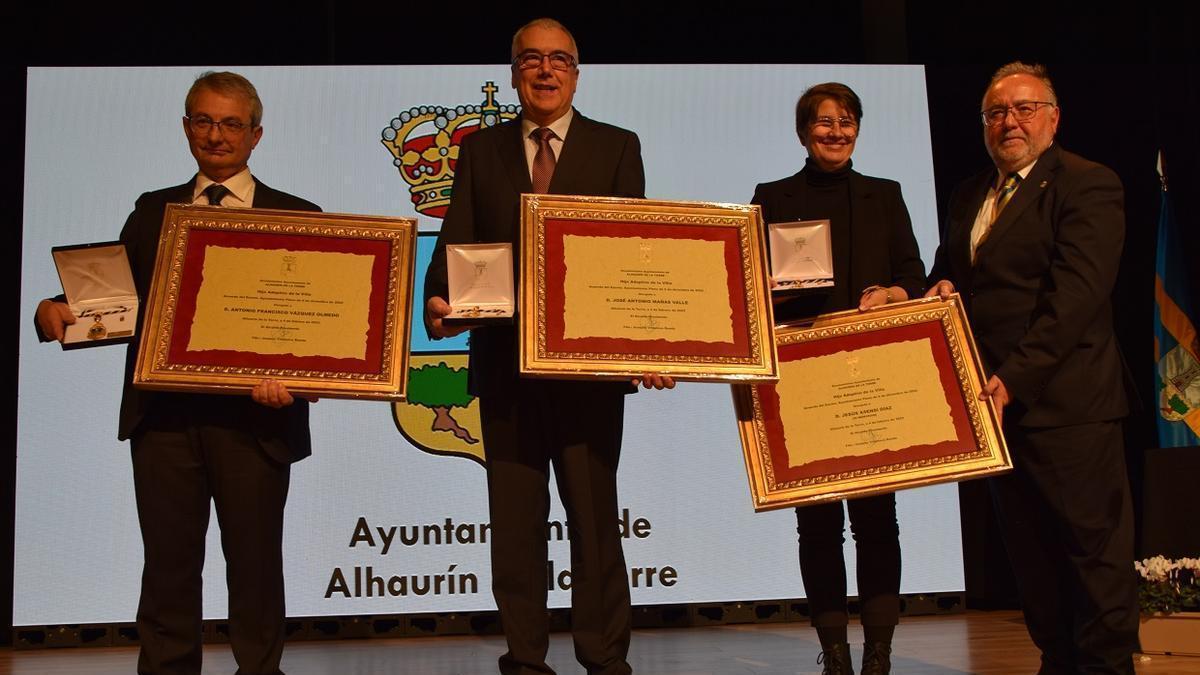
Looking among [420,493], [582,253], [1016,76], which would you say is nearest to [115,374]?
[420,493]

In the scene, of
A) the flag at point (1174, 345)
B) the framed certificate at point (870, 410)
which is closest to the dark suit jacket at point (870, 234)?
the framed certificate at point (870, 410)

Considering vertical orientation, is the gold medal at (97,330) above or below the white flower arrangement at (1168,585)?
above

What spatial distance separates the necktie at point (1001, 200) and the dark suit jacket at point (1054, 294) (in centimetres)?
2

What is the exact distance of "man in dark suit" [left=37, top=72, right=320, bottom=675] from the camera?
2.53 metres

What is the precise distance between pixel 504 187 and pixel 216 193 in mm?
687

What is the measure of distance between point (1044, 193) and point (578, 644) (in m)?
1.51

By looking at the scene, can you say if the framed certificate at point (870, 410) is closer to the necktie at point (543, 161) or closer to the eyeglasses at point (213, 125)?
the necktie at point (543, 161)

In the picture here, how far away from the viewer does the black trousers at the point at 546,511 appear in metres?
2.50

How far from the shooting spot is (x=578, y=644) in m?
2.50

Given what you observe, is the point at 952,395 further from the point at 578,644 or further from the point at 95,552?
the point at 95,552

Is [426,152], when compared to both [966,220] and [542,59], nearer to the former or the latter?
[542,59]

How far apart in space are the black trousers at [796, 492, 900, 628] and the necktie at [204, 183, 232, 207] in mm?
1581

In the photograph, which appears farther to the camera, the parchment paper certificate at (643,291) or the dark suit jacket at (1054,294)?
the dark suit jacket at (1054,294)

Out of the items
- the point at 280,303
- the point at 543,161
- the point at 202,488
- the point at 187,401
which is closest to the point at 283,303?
the point at 280,303
